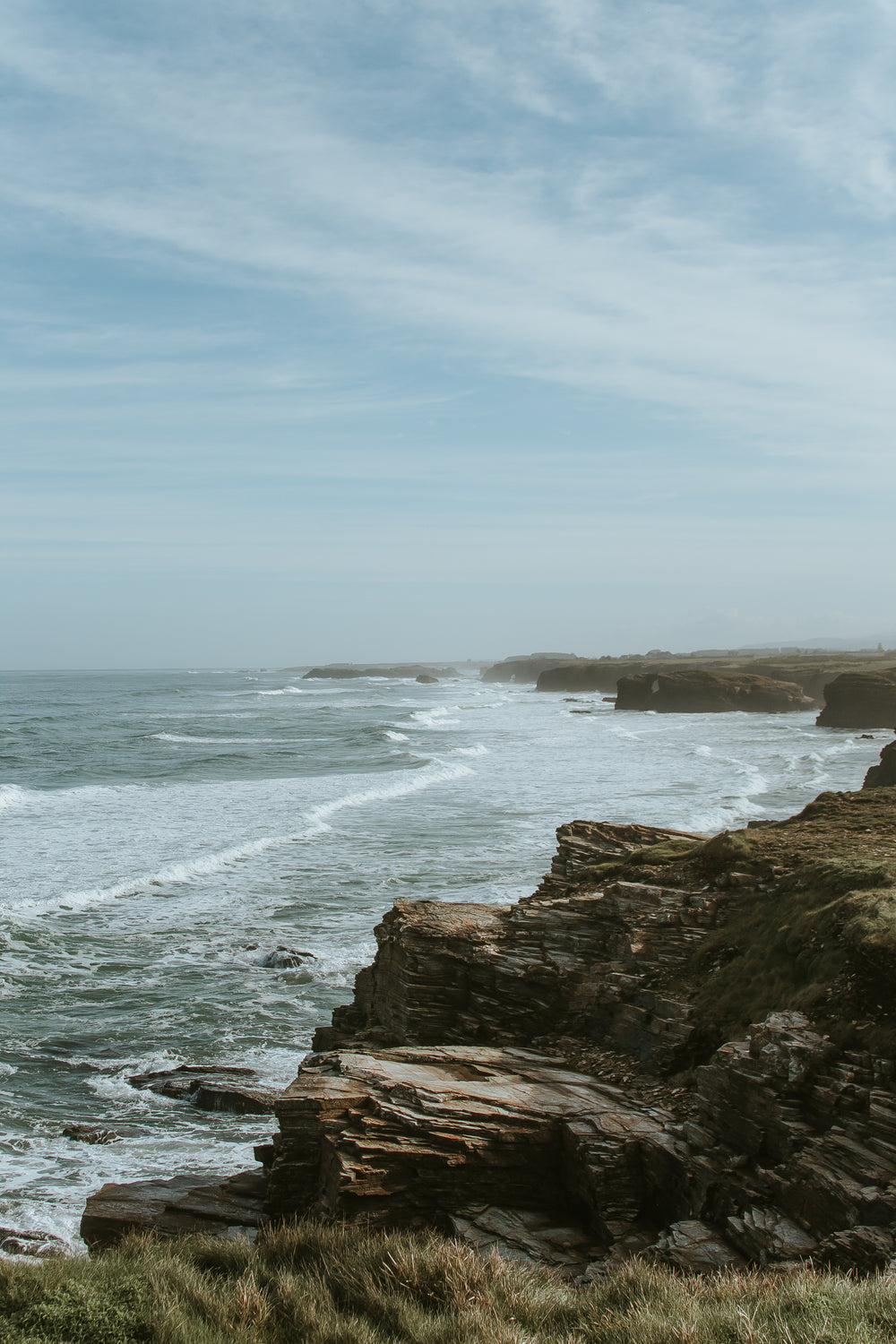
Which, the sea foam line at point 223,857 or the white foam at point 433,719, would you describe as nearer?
the sea foam line at point 223,857

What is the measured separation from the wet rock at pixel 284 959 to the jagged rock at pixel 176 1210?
7396 millimetres

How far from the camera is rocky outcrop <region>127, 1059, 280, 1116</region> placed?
37.6 ft

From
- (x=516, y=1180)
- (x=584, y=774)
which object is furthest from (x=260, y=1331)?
(x=584, y=774)

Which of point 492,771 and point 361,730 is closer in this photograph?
point 492,771

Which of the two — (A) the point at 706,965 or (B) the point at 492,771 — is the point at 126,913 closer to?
(A) the point at 706,965

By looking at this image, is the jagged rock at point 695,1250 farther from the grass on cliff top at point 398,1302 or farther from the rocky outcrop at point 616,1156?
the grass on cliff top at point 398,1302

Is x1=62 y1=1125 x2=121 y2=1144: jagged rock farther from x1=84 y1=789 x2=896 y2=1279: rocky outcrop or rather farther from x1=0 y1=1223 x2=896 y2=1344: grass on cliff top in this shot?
x1=0 y1=1223 x2=896 y2=1344: grass on cliff top

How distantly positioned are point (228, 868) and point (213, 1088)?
39.5ft

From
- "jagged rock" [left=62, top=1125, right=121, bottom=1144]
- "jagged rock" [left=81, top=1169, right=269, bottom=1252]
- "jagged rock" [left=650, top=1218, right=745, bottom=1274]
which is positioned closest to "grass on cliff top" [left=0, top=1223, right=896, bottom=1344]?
"jagged rock" [left=650, top=1218, right=745, bottom=1274]

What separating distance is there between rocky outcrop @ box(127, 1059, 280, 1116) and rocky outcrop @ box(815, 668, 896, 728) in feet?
195

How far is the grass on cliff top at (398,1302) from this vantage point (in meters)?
5.12

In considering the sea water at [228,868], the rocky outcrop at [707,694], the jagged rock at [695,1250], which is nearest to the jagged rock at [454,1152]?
the jagged rock at [695,1250]

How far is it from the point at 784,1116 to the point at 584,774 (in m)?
32.4

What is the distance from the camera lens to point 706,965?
30.1 feet
